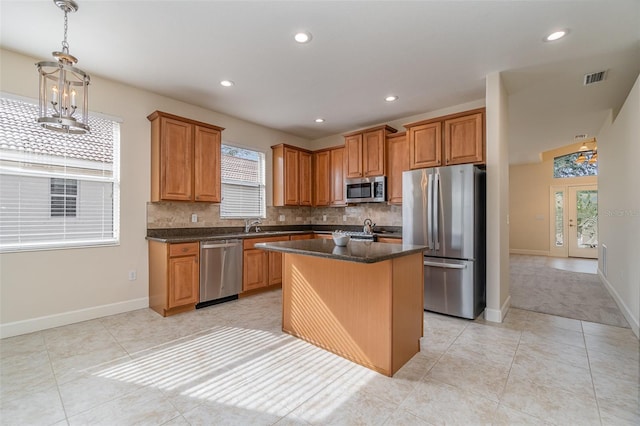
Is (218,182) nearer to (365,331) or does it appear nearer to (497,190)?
(365,331)

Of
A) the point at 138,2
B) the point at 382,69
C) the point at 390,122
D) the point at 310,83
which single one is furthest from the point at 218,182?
the point at 390,122

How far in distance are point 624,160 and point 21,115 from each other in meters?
6.93

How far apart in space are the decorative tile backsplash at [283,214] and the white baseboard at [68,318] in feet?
3.30

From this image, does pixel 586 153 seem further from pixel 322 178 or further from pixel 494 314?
pixel 322 178

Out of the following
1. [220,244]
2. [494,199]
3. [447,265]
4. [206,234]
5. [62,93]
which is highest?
[62,93]

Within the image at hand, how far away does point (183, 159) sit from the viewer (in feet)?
13.0

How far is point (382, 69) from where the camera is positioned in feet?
10.7

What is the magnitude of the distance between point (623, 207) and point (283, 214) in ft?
16.3

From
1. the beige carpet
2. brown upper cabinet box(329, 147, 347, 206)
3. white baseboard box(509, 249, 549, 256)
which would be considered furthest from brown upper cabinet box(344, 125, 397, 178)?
white baseboard box(509, 249, 549, 256)

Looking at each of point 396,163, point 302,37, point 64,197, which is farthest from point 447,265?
point 64,197

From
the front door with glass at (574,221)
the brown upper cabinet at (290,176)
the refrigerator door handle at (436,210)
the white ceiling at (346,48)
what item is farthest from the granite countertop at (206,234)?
the front door with glass at (574,221)

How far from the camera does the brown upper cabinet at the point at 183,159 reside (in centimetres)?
376

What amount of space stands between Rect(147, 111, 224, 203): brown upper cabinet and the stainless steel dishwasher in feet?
2.39

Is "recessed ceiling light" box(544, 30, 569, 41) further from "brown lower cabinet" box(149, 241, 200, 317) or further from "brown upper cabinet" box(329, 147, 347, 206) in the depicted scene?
"brown lower cabinet" box(149, 241, 200, 317)
